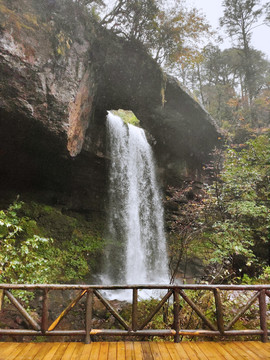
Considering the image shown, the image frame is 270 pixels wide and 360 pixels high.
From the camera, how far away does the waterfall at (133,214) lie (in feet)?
35.9

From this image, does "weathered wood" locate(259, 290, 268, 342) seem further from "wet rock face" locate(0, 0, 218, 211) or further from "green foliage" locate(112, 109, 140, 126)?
"green foliage" locate(112, 109, 140, 126)

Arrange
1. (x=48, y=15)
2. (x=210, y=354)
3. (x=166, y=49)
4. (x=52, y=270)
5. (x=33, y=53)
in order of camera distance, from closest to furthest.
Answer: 1. (x=210, y=354)
2. (x=33, y=53)
3. (x=48, y=15)
4. (x=52, y=270)
5. (x=166, y=49)

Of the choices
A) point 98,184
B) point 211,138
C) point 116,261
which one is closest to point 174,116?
→ point 211,138

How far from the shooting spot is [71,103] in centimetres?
728

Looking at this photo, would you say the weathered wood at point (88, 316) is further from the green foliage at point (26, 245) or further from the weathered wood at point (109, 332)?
the green foliage at point (26, 245)

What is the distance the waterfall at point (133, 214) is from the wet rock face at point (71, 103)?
947 millimetres

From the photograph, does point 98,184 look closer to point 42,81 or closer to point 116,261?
point 116,261

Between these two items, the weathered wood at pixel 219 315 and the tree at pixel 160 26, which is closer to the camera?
the weathered wood at pixel 219 315

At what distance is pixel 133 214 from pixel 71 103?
7.05m

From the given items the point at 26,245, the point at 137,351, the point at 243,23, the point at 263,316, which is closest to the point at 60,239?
the point at 26,245

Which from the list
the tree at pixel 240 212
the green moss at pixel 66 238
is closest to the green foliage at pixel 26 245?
the green moss at pixel 66 238

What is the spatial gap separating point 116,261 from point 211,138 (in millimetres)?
10074

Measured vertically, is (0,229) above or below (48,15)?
below

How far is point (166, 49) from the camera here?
9.92 metres
